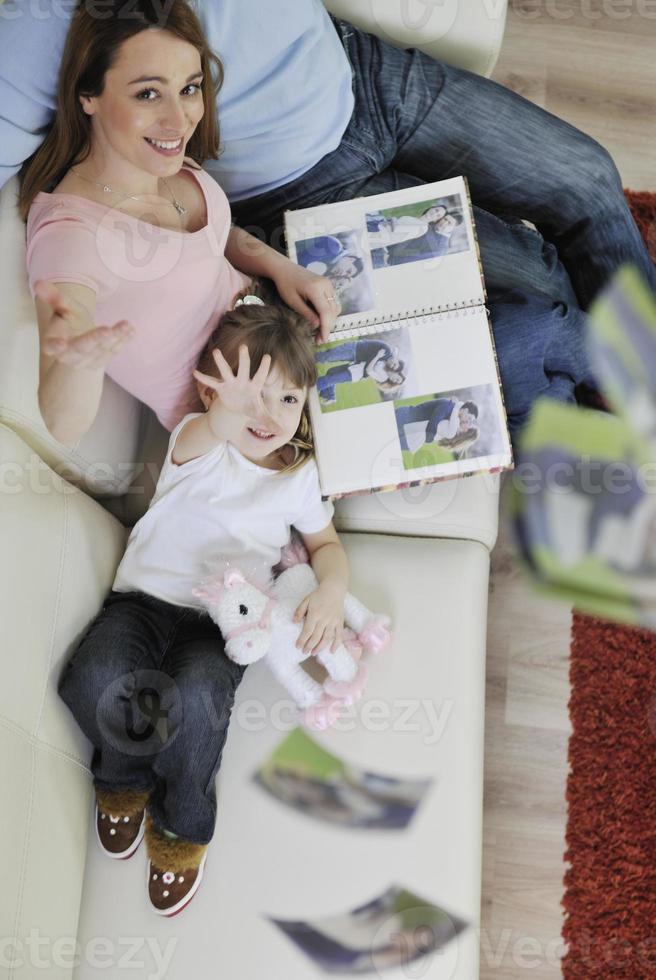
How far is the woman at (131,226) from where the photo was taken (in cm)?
92

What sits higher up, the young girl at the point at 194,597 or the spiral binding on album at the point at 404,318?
the spiral binding on album at the point at 404,318

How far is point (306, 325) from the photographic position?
1.10 m

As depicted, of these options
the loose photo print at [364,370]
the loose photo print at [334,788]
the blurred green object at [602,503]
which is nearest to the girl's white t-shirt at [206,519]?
the loose photo print at [364,370]

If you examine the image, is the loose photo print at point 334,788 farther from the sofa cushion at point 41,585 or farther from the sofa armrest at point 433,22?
the sofa armrest at point 433,22

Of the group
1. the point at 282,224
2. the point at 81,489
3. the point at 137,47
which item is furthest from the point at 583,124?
the point at 81,489

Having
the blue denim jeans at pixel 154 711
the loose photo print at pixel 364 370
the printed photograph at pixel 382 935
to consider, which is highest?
the loose photo print at pixel 364 370

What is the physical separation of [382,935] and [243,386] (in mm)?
613

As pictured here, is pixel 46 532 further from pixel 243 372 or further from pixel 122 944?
pixel 122 944

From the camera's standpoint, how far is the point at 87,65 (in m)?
0.94

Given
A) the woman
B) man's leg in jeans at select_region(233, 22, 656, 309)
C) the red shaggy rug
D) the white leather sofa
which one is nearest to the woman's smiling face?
the woman

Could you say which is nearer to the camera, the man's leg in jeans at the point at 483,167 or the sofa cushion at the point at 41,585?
the sofa cushion at the point at 41,585

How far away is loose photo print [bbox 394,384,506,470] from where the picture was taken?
109 cm

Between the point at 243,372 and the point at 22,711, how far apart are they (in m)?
0.43

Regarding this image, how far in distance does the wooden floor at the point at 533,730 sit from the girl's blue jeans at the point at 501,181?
1.15 feet
